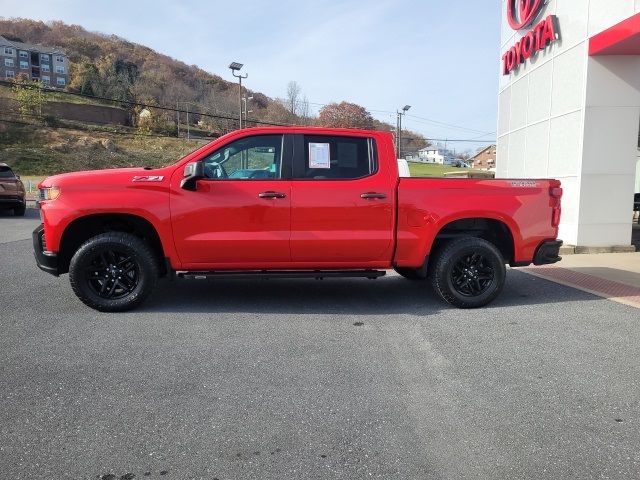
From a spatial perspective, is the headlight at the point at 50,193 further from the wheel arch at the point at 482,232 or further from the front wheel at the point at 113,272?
the wheel arch at the point at 482,232

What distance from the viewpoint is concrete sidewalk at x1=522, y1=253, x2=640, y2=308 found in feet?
21.1

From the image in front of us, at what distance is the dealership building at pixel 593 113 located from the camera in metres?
9.30

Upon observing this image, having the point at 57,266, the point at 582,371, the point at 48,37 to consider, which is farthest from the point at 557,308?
the point at 48,37

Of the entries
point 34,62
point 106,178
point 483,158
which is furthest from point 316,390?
point 483,158

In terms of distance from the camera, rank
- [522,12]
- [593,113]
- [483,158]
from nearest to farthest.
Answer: [593,113], [522,12], [483,158]

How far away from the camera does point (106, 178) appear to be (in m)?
4.93

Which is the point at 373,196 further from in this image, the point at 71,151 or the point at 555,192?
the point at 71,151

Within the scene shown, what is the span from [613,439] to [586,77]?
28.5 feet

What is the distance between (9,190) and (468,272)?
16142 mm

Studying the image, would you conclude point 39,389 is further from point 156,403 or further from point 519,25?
point 519,25

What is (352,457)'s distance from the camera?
258 cm

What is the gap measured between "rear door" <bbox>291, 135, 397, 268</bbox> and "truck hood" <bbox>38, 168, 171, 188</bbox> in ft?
4.50

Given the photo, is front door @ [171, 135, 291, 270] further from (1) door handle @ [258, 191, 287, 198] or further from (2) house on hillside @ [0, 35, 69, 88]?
(2) house on hillside @ [0, 35, 69, 88]

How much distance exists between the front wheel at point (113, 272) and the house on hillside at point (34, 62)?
125 meters
